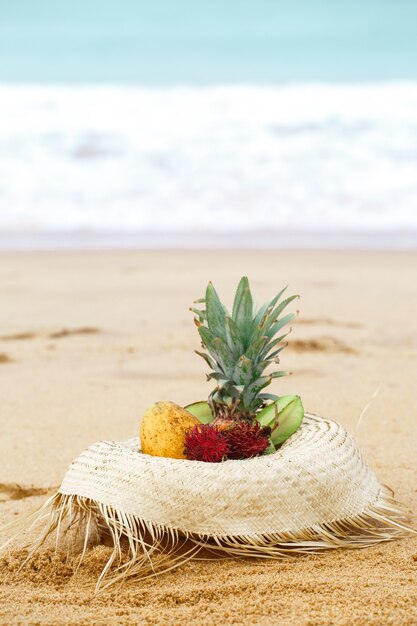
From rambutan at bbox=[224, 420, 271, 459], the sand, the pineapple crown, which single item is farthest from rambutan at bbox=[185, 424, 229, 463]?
the sand

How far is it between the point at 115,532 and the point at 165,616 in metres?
0.50

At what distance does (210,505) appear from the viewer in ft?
10.7

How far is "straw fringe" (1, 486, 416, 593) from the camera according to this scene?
3244mm

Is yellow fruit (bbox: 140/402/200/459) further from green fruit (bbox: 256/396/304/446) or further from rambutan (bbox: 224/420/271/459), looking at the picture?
green fruit (bbox: 256/396/304/446)

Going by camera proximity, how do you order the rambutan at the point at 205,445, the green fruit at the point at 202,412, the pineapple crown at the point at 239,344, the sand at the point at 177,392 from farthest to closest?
the green fruit at the point at 202,412
the pineapple crown at the point at 239,344
the rambutan at the point at 205,445
the sand at the point at 177,392

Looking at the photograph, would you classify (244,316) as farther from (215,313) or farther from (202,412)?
(202,412)

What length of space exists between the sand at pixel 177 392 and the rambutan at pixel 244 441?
448 millimetres

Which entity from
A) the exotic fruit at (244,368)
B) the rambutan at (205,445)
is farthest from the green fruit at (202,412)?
the rambutan at (205,445)

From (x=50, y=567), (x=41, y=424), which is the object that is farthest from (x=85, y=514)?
(x=41, y=424)

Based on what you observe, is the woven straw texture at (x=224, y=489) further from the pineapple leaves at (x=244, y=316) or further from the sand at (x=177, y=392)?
the pineapple leaves at (x=244, y=316)

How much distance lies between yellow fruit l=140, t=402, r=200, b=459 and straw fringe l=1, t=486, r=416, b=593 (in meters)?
0.31

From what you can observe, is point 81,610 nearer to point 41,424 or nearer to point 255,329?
point 255,329

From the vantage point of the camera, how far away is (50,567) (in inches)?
131

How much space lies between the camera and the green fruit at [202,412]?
4.00 m
